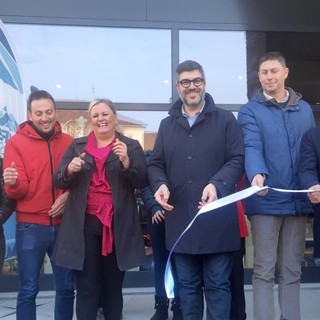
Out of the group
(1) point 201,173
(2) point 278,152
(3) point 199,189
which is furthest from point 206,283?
(2) point 278,152

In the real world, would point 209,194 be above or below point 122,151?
below

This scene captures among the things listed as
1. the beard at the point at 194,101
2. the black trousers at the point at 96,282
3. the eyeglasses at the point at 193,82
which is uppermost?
the eyeglasses at the point at 193,82

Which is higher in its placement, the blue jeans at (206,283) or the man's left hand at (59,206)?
the man's left hand at (59,206)

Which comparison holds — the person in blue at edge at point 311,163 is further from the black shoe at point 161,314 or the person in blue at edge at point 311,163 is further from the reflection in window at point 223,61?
the reflection in window at point 223,61

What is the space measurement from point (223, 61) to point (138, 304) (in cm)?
315

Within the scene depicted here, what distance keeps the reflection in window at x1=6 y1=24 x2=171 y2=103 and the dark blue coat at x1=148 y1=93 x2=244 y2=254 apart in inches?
120

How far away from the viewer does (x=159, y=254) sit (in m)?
5.01

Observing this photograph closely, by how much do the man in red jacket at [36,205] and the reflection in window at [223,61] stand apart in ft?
10.4

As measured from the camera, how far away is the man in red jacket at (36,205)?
13.6 ft

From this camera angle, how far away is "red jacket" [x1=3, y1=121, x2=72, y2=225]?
13.7 ft

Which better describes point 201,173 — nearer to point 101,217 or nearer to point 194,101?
point 194,101

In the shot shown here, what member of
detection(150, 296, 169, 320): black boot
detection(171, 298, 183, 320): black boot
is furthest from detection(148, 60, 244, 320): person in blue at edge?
detection(150, 296, 169, 320): black boot

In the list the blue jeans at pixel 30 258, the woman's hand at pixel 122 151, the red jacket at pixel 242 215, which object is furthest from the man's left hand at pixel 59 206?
the red jacket at pixel 242 215

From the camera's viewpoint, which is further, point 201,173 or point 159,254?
point 159,254
